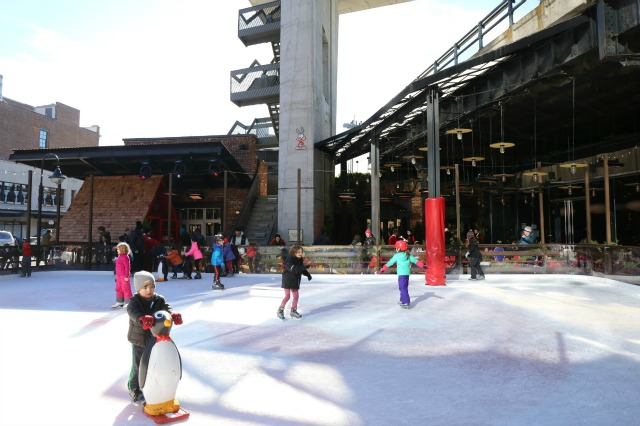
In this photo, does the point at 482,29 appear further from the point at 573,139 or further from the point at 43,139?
the point at 43,139

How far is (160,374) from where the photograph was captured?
3850mm

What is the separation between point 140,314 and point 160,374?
1.89 feet

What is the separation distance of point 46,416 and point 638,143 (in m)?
26.4

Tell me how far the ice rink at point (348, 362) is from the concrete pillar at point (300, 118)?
13.6m

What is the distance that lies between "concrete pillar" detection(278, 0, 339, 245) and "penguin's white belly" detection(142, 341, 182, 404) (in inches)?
786

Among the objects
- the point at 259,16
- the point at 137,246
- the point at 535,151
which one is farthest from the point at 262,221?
the point at 535,151

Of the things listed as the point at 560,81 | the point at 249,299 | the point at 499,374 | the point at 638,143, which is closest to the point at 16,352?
the point at 249,299

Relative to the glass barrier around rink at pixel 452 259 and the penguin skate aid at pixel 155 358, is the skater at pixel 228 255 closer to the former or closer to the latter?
the glass barrier around rink at pixel 452 259

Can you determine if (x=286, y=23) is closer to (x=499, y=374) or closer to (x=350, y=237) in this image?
(x=350, y=237)

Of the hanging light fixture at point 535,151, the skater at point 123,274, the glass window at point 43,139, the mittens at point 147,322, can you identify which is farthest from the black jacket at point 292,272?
the glass window at point 43,139

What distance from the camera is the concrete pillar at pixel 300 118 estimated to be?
958 inches

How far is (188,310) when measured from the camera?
9.40m

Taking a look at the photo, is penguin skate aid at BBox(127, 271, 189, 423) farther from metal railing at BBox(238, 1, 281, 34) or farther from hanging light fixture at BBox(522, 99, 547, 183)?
metal railing at BBox(238, 1, 281, 34)

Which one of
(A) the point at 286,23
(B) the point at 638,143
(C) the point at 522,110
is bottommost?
(B) the point at 638,143
